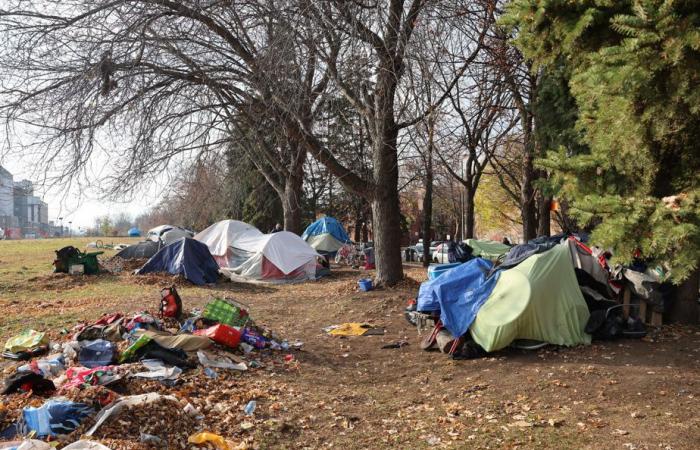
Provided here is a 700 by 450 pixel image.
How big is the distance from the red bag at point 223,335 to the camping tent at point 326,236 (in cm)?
1794

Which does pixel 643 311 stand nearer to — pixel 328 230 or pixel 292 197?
pixel 292 197

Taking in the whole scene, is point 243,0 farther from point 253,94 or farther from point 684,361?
point 684,361

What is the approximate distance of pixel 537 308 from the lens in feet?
23.2

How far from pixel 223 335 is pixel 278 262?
10926mm

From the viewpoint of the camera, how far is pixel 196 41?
1048 centimetres

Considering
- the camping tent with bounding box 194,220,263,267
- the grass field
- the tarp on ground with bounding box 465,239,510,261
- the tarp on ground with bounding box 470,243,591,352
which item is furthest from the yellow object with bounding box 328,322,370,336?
the camping tent with bounding box 194,220,263,267

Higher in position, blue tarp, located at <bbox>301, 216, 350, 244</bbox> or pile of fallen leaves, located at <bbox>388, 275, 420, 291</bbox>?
blue tarp, located at <bbox>301, 216, 350, 244</bbox>

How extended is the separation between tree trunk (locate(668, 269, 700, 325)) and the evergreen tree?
162 cm

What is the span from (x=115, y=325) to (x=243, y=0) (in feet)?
19.5

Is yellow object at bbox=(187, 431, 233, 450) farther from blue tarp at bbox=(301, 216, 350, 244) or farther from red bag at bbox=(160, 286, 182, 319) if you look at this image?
blue tarp at bbox=(301, 216, 350, 244)

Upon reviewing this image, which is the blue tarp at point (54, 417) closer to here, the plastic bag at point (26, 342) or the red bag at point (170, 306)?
the plastic bag at point (26, 342)

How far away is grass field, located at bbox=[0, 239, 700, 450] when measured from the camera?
15.0ft

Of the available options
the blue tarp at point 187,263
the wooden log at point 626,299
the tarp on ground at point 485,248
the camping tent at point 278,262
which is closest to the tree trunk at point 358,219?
the tarp on ground at point 485,248

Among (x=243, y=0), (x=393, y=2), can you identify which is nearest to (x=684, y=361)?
(x=393, y=2)
